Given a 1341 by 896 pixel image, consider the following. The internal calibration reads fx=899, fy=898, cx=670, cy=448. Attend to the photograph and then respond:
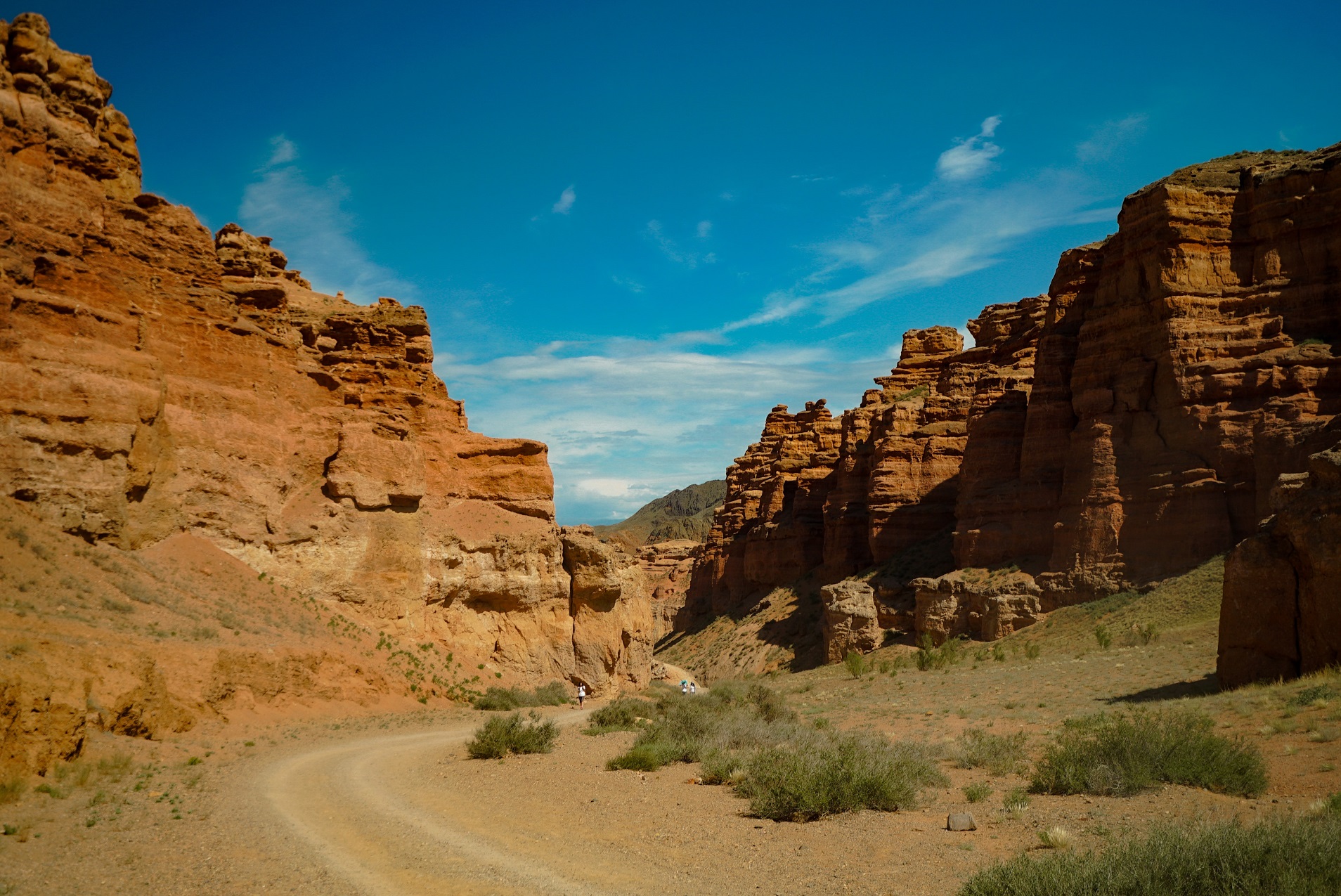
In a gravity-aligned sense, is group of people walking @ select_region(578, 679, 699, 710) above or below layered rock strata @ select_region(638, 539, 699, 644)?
below

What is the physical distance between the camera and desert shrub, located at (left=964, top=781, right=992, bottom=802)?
39.1ft

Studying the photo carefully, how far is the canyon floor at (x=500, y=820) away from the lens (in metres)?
8.54

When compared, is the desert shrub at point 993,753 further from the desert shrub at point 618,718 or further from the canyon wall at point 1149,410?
the canyon wall at point 1149,410

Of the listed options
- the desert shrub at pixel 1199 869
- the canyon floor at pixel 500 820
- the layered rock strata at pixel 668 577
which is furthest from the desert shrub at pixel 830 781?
the layered rock strata at pixel 668 577

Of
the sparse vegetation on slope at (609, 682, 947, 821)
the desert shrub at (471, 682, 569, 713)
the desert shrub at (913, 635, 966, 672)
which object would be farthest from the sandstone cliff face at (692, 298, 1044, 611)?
the sparse vegetation on slope at (609, 682, 947, 821)

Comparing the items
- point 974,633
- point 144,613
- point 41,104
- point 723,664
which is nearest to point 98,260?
point 41,104

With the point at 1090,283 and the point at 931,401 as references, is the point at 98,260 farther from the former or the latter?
the point at 931,401

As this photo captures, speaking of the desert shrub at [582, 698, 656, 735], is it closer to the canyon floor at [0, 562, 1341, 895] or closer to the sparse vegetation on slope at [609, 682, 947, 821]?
the sparse vegetation on slope at [609, 682, 947, 821]

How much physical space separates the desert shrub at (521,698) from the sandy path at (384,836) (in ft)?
36.9

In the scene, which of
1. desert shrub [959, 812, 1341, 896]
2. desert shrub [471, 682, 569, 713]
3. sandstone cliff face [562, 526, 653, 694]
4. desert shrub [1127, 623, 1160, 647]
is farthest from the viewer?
sandstone cliff face [562, 526, 653, 694]

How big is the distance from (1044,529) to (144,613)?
38.1m

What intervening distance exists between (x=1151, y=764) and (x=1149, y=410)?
103ft

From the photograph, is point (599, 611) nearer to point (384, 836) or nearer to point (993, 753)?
point (993, 753)

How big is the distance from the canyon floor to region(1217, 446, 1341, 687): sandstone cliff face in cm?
135
